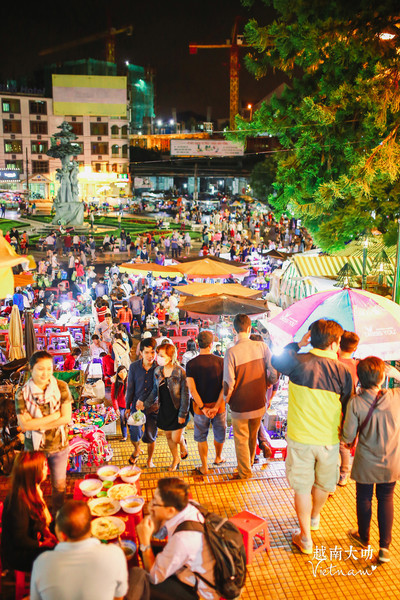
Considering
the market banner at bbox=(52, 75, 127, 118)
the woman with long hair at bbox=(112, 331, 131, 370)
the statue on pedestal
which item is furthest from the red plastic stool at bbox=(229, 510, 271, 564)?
the market banner at bbox=(52, 75, 127, 118)

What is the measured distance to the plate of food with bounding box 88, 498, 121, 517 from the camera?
12.8 ft

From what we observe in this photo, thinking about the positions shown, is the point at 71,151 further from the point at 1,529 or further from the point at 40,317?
the point at 1,529

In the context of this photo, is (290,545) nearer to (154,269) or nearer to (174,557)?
(174,557)

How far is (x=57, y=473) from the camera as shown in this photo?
4383 mm

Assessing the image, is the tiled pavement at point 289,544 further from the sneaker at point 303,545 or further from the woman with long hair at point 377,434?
the woman with long hair at point 377,434

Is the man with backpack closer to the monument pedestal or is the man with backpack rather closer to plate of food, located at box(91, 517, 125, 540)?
plate of food, located at box(91, 517, 125, 540)

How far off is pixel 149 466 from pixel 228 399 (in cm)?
152

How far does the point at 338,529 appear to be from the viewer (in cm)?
441

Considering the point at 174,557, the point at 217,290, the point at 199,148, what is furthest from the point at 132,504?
the point at 199,148

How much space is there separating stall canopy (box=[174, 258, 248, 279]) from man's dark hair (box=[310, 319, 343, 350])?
26.2 feet

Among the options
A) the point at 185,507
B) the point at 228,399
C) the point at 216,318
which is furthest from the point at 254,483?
the point at 216,318

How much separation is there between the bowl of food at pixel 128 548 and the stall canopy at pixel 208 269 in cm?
859

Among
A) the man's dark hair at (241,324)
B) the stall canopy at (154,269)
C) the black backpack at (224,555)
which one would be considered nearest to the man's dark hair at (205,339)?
the man's dark hair at (241,324)

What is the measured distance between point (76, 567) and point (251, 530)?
168 centimetres
